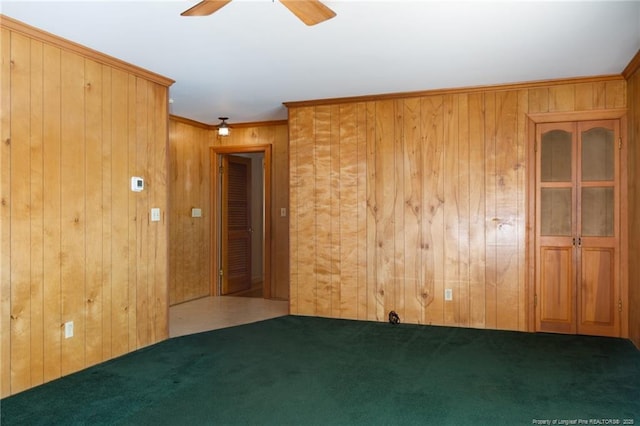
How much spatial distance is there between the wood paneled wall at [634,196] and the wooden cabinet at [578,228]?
17 centimetres

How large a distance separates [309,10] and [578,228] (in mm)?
3569

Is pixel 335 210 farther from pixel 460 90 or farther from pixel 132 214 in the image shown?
pixel 132 214

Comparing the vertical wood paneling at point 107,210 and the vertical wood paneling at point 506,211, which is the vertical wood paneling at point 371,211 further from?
the vertical wood paneling at point 107,210

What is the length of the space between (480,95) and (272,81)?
2.17 m

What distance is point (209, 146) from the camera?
23.0ft

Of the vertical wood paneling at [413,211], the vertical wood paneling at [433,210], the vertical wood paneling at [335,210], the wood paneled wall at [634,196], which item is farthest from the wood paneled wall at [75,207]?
the wood paneled wall at [634,196]

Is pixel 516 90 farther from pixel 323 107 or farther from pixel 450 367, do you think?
pixel 450 367

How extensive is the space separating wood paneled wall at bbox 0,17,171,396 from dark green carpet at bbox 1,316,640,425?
300 millimetres

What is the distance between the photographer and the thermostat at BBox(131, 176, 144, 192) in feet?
13.7

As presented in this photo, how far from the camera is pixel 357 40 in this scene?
352 centimetres

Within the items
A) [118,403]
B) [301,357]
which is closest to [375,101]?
[301,357]

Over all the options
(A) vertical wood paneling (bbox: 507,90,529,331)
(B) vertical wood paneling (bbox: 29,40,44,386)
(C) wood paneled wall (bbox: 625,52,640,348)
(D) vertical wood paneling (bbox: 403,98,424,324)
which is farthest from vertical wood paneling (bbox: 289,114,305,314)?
(C) wood paneled wall (bbox: 625,52,640,348)

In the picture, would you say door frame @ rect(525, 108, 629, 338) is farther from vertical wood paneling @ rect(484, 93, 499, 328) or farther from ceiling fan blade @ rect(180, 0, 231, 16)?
ceiling fan blade @ rect(180, 0, 231, 16)

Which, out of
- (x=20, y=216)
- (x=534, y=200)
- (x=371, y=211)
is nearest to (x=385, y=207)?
(x=371, y=211)
